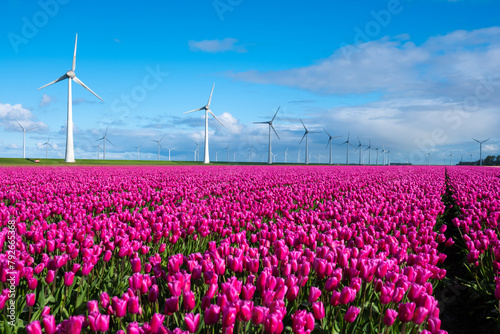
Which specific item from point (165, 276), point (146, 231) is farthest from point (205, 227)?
point (165, 276)

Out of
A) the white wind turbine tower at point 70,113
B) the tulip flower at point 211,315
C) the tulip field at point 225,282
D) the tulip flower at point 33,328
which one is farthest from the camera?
the white wind turbine tower at point 70,113

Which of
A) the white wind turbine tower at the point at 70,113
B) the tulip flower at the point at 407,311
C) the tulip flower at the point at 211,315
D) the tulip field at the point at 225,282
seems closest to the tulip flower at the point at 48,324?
the tulip field at the point at 225,282

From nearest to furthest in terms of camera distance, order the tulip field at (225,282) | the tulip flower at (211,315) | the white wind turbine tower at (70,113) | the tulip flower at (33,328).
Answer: the tulip flower at (33,328)
the tulip flower at (211,315)
the tulip field at (225,282)
the white wind turbine tower at (70,113)

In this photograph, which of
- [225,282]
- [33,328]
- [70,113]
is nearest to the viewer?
[33,328]

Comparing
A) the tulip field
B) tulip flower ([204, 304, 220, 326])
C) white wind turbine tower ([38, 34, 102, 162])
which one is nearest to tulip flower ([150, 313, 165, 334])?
the tulip field

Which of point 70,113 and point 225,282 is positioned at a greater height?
point 70,113

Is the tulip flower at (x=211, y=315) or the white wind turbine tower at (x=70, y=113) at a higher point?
the white wind turbine tower at (x=70, y=113)

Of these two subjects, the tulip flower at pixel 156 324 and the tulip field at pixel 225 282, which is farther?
the tulip field at pixel 225 282

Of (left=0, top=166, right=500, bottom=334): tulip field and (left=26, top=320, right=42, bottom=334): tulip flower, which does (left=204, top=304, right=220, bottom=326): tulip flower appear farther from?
(left=26, top=320, right=42, bottom=334): tulip flower

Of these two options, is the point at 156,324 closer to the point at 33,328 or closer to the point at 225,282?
the point at 33,328

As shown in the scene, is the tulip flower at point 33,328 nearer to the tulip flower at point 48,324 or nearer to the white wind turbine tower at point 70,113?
the tulip flower at point 48,324

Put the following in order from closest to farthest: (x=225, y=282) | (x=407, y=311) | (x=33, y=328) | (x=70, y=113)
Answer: (x=33, y=328)
(x=407, y=311)
(x=225, y=282)
(x=70, y=113)

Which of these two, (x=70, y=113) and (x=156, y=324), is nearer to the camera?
(x=156, y=324)

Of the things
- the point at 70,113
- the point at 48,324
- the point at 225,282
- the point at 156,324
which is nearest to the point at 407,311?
the point at 225,282
